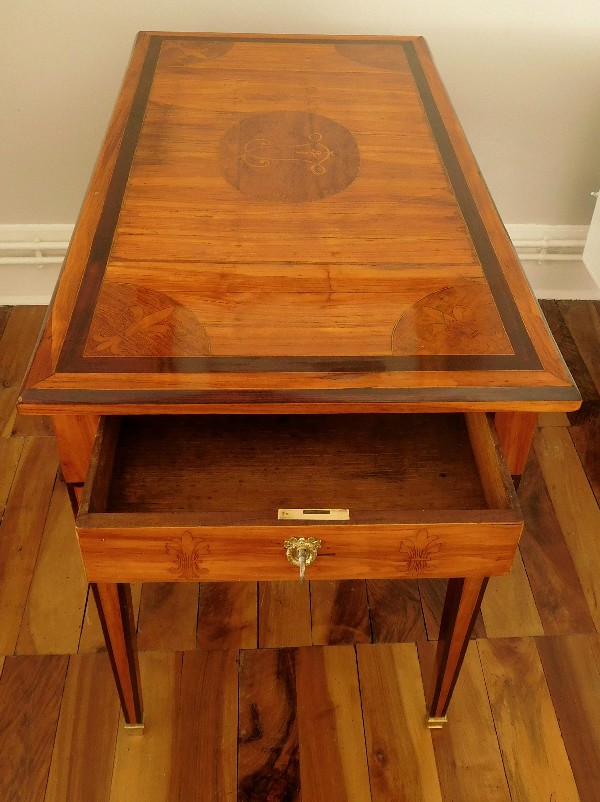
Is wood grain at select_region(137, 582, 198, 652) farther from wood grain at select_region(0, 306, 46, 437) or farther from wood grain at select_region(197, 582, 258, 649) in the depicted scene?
wood grain at select_region(0, 306, 46, 437)

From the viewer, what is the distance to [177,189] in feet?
3.61

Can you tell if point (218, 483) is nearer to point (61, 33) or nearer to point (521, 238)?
point (61, 33)

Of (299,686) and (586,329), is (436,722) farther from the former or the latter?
(586,329)

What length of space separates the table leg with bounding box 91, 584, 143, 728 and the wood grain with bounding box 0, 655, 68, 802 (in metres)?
0.12

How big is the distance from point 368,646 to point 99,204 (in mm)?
779

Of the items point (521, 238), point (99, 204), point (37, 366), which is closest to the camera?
point (37, 366)

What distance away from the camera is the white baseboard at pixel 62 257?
5.93 feet

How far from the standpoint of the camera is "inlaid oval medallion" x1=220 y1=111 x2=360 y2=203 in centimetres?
112

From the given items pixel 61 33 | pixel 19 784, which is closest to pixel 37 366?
pixel 19 784

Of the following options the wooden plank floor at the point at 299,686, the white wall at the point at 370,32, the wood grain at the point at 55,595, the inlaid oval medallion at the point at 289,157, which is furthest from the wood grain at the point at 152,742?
the white wall at the point at 370,32

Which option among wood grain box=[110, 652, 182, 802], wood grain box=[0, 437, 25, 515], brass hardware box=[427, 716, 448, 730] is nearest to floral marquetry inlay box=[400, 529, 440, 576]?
brass hardware box=[427, 716, 448, 730]

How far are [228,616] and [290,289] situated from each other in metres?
0.60

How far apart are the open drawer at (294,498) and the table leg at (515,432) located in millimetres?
31

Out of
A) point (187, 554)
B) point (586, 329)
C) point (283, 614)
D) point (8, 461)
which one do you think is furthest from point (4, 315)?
point (586, 329)
